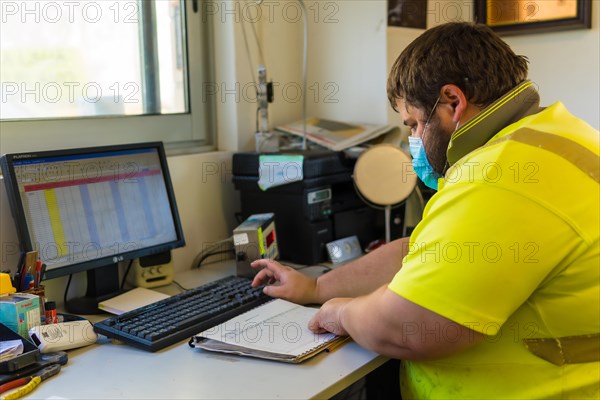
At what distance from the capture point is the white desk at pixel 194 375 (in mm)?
1160

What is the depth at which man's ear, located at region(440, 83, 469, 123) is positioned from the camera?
1.25m

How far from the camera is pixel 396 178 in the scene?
6.72 feet

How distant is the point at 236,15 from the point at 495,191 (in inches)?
54.1

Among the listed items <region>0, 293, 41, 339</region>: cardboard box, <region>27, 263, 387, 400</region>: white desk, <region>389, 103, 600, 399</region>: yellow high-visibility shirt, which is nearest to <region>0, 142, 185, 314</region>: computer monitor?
<region>0, 293, 41, 339</region>: cardboard box

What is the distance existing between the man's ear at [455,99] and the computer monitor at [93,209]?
0.86 m

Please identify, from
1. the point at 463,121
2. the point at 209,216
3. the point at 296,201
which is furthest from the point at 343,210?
the point at 463,121

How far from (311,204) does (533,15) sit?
3.80ft

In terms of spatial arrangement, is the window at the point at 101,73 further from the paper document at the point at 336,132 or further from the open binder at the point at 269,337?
the open binder at the point at 269,337

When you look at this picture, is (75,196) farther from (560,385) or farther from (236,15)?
(560,385)

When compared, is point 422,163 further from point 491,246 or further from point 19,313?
point 19,313

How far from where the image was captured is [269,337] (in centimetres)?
137

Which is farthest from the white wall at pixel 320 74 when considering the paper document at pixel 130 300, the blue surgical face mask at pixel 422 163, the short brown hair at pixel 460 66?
the short brown hair at pixel 460 66

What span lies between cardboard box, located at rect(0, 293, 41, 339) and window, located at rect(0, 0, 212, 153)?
49 centimetres

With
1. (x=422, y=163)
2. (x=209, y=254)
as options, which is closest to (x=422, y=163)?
(x=422, y=163)
